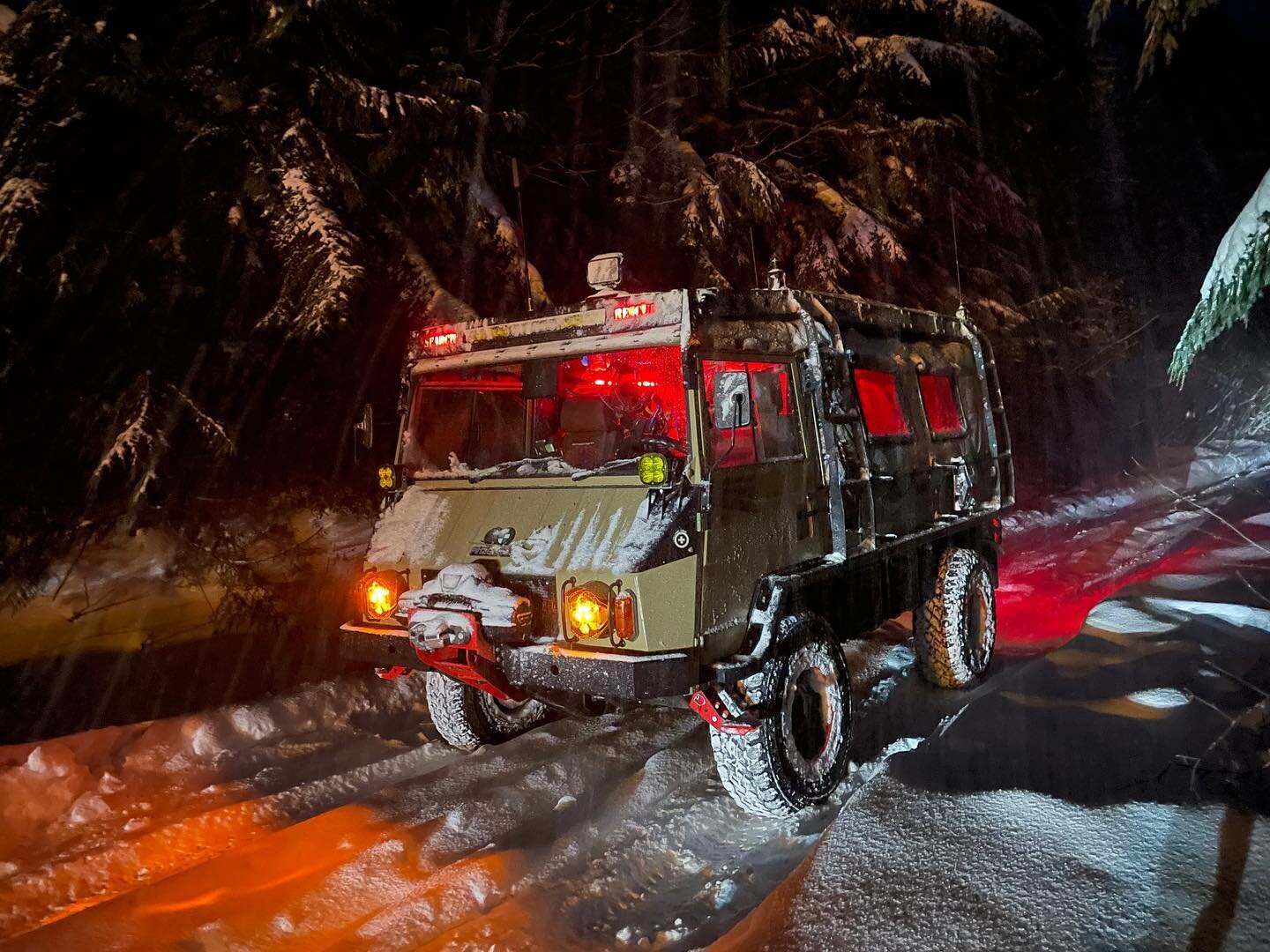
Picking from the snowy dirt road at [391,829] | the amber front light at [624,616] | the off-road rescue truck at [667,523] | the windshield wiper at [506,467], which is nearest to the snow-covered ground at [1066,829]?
the snowy dirt road at [391,829]

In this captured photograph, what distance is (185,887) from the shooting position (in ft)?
13.6

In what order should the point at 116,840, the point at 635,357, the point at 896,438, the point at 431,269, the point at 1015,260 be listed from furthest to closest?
the point at 1015,260 < the point at 431,269 < the point at 896,438 < the point at 635,357 < the point at 116,840

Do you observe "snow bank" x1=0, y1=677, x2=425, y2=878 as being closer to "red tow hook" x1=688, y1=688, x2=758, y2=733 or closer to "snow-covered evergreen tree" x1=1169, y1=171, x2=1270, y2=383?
"red tow hook" x1=688, y1=688, x2=758, y2=733

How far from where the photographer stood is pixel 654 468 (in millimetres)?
4152

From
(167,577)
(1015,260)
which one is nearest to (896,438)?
(167,577)

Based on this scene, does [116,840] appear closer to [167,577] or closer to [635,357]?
[635,357]

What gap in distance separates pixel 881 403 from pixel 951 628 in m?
1.89

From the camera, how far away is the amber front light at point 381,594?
5.04 meters

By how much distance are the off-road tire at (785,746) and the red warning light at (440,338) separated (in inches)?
109

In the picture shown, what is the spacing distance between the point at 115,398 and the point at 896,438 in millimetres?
6791

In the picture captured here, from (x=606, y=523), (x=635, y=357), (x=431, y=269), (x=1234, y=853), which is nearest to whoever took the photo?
(x=1234, y=853)

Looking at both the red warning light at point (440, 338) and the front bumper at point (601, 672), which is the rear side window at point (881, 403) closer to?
the front bumper at point (601, 672)

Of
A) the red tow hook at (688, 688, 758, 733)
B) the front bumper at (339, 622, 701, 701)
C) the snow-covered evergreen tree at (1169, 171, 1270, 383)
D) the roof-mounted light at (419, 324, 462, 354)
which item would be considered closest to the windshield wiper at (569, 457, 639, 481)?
the front bumper at (339, 622, 701, 701)

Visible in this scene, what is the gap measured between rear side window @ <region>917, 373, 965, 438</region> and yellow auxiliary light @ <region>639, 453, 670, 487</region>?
353cm
